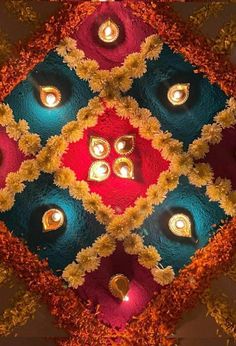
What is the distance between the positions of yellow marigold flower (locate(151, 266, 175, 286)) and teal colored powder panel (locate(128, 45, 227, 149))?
661 mm

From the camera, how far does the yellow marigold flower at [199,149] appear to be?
2.50 m

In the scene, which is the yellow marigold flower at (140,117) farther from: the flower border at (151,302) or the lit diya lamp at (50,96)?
the flower border at (151,302)

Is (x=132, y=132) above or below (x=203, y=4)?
below

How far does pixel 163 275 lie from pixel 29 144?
0.96 meters

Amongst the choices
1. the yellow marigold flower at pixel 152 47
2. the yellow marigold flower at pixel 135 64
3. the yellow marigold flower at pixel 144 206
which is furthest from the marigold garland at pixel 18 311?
the yellow marigold flower at pixel 152 47

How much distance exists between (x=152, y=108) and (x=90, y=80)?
36 cm

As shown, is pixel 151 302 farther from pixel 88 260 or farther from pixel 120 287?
pixel 88 260

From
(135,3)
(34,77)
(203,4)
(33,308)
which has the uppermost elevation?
(203,4)

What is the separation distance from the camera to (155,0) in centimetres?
253

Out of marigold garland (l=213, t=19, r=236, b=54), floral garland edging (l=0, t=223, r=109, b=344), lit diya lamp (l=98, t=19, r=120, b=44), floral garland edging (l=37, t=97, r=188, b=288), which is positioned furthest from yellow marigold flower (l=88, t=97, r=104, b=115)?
floral garland edging (l=0, t=223, r=109, b=344)

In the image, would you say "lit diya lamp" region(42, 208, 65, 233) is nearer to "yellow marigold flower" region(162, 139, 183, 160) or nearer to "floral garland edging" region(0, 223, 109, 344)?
"floral garland edging" region(0, 223, 109, 344)

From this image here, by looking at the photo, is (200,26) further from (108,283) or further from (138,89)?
(108,283)

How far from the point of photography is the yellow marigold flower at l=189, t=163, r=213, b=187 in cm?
248

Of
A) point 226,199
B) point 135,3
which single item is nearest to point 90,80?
point 135,3
